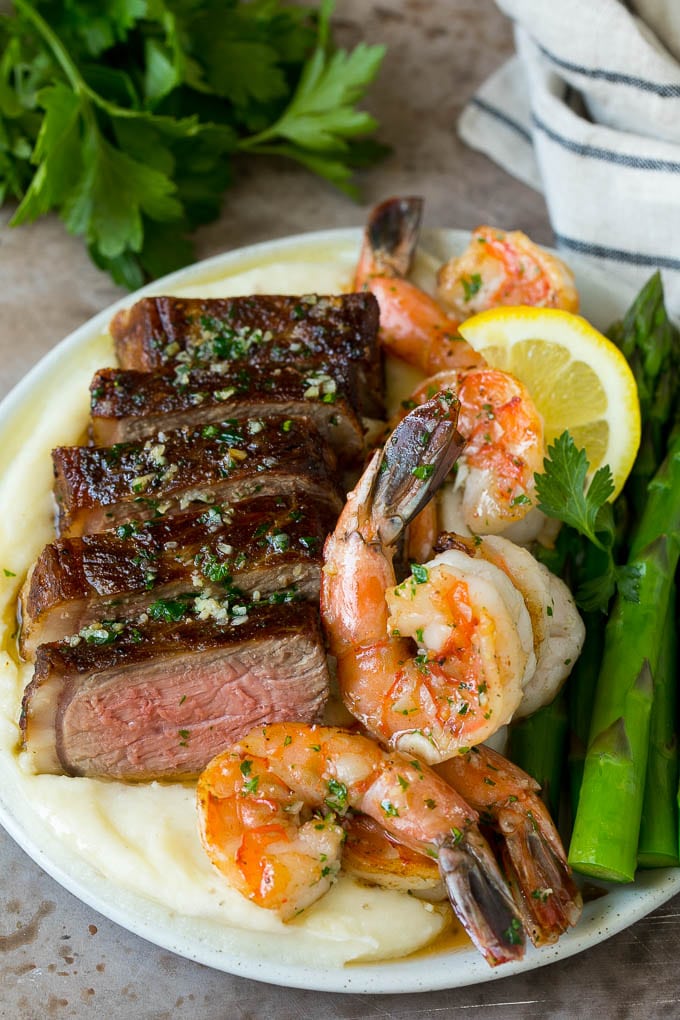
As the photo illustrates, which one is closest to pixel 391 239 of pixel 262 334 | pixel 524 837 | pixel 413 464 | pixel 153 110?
pixel 262 334

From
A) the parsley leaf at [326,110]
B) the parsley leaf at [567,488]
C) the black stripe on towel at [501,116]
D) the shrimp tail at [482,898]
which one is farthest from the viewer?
the black stripe on towel at [501,116]

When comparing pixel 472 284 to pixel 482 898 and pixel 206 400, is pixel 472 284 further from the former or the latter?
pixel 482 898

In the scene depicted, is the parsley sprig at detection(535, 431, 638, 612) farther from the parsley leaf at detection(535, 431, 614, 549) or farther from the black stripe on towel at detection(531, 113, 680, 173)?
the black stripe on towel at detection(531, 113, 680, 173)

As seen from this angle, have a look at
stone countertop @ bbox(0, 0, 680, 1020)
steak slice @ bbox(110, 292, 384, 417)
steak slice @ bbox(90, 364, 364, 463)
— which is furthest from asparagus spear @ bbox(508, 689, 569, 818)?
steak slice @ bbox(110, 292, 384, 417)

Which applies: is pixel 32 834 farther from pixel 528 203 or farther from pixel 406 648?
pixel 528 203

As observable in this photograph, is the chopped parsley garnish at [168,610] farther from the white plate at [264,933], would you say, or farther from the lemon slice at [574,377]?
the lemon slice at [574,377]

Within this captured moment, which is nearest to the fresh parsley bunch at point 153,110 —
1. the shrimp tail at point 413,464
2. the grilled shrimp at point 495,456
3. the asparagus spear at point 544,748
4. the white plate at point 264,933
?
the grilled shrimp at point 495,456

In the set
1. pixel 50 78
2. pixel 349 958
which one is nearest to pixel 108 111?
pixel 50 78
